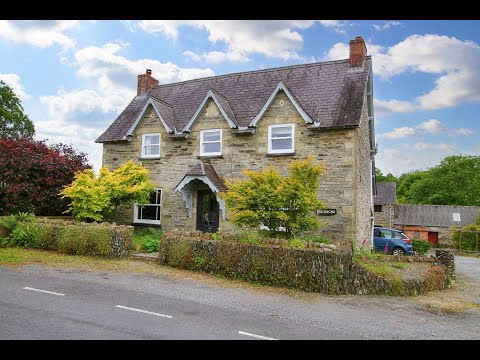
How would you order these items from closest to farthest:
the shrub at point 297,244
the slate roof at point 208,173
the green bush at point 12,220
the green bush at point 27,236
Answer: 1. the shrub at point 297,244
2. the green bush at point 27,236
3. the green bush at point 12,220
4. the slate roof at point 208,173

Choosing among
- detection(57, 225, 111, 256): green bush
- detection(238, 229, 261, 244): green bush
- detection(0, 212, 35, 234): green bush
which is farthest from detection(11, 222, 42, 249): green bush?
detection(238, 229, 261, 244): green bush

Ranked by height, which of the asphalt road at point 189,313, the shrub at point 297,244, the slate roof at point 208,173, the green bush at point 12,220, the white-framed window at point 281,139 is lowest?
the asphalt road at point 189,313

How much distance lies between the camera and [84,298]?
9.59m

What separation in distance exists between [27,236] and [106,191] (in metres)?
4.02

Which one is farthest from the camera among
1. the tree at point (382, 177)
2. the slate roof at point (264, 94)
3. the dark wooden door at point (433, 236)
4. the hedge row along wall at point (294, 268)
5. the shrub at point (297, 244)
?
the tree at point (382, 177)

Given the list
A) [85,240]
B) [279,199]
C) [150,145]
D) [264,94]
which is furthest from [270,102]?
[85,240]

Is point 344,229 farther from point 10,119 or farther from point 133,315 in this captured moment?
point 10,119

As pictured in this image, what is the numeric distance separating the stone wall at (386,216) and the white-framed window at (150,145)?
128 ft

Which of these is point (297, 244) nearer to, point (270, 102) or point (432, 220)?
point (270, 102)

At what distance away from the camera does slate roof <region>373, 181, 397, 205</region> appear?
53.4 metres

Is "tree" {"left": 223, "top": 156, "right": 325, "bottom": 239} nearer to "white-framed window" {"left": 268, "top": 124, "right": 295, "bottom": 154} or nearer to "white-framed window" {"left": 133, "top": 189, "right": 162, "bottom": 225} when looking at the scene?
"white-framed window" {"left": 268, "top": 124, "right": 295, "bottom": 154}

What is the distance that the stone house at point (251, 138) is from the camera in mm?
18000

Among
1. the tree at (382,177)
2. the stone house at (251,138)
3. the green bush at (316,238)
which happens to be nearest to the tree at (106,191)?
the stone house at (251,138)

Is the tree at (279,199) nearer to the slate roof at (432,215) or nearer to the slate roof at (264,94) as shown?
the slate roof at (264,94)
